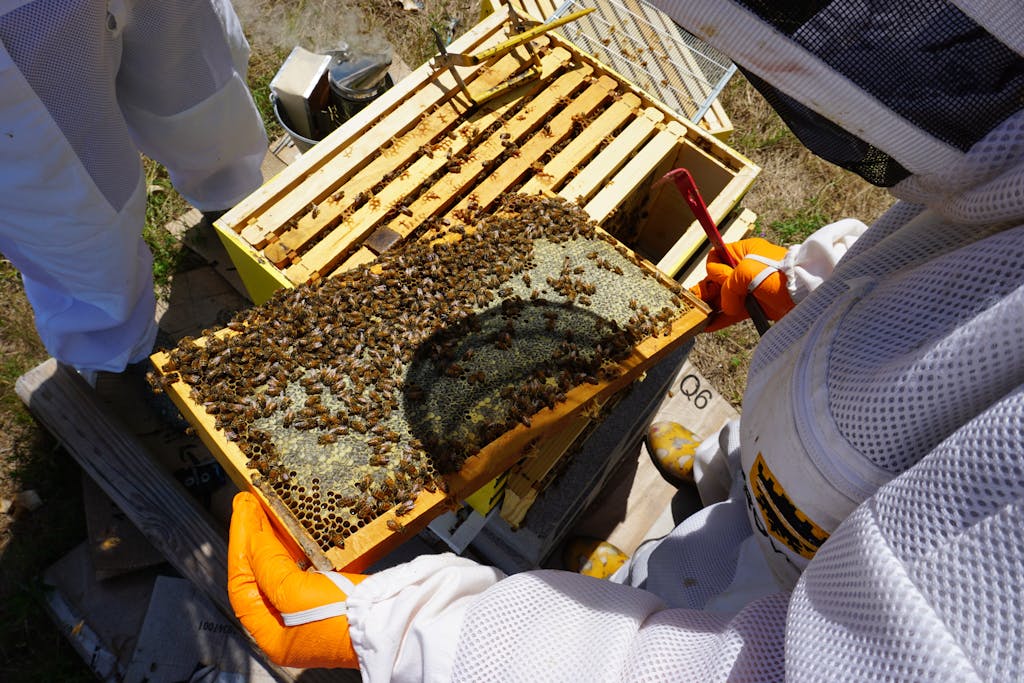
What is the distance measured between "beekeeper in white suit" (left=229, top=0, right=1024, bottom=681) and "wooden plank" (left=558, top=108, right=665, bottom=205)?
1.22 metres

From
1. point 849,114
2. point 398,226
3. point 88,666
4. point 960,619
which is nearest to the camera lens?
point 960,619

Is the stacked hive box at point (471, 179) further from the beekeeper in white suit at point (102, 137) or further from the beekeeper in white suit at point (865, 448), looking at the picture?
the beekeeper in white suit at point (865, 448)

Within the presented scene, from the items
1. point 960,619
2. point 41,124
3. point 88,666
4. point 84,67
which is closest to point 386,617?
point 960,619

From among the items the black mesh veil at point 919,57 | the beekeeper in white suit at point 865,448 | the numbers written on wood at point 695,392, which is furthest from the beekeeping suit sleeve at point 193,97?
the numbers written on wood at point 695,392

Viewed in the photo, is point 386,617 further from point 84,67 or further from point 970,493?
point 84,67

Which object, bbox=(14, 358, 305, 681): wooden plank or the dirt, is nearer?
bbox=(14, 358, 305, 681): wooden plank

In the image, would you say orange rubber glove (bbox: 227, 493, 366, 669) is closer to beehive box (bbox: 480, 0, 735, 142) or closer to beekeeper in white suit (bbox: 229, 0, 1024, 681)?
beekeeper in white suit (bbox: 229, 0, 1024, 681)

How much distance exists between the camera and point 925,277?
3.74ft

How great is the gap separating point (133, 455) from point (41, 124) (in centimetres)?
153

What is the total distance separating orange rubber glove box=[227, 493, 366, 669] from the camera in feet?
Answer: 5.39

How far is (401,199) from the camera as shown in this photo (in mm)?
2590

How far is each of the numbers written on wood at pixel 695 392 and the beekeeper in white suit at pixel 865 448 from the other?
203 centimetres

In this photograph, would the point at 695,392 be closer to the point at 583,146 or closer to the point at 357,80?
the point at 583,146

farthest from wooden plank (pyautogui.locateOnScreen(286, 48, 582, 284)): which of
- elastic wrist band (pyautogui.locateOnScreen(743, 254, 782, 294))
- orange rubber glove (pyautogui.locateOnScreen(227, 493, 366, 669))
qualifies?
elastic wrist band (pyautogui.locateOnScreen(743, 254, 782, 294))
